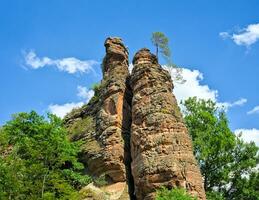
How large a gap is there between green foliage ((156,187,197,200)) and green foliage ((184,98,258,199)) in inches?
560

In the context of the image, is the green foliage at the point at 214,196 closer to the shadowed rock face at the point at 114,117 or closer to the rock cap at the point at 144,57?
the shadowed rock face at the point at 114,117

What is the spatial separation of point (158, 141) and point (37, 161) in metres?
8.07

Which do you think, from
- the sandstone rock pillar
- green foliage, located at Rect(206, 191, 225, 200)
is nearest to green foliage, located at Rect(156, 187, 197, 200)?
the sandstone rock pillar

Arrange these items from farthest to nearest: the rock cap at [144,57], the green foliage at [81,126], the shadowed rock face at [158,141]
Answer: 1. the green foliage at [81,126]
2. the rock cap at [144,57]
3. the shadowed rock face at [158,141]

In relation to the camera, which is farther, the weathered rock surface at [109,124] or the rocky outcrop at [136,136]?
the weathered rock surface at [109,124]

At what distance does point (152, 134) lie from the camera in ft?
94.8

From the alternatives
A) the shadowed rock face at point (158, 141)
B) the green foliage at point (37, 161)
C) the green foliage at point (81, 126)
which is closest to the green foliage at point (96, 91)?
the green foliage at point (81, 126)

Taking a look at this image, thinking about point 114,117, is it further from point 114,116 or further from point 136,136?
point 136,136

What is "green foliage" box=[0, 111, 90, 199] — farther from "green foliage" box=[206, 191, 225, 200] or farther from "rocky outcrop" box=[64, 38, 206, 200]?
"green foliage" box=[206, 191, 225, 200]

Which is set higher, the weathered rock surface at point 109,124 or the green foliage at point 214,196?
the weathered rock surface at point 109,124

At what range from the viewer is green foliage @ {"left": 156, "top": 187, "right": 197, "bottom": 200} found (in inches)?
967

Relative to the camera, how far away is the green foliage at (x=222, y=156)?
39.9 metres

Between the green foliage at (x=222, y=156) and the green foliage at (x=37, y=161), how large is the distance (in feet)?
42.4

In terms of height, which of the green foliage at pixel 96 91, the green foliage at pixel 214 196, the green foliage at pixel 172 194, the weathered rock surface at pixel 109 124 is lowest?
the green foliage at pixel 172 194
